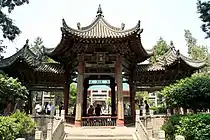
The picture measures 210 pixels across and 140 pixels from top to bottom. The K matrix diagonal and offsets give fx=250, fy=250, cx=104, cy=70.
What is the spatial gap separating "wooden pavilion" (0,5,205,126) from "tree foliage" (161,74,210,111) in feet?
10.2

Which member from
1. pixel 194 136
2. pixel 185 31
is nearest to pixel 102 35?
pixel 194 136

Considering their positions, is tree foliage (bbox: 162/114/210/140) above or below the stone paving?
above

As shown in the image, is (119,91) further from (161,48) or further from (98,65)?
(161,48)

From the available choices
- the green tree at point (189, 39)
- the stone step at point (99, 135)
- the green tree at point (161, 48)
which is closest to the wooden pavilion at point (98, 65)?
the stone step at point (99, 135)

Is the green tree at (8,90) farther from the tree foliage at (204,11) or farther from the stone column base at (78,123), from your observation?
the tree foliage at (204,11)

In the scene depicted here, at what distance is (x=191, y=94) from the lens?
10312 mm

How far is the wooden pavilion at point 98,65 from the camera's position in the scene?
1295 centimetres

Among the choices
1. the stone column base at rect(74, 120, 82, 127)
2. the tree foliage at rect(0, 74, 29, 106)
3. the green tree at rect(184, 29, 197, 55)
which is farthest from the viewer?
the green tree at rect(184, 29, 197, 55)

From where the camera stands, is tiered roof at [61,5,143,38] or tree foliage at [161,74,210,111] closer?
tree foliage at [161,74,210,111]

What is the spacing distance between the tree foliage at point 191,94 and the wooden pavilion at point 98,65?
312 cm

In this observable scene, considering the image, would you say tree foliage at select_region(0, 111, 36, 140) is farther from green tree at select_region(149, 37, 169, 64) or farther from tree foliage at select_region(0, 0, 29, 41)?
green tree at select_region(149, 37, 169, 64)

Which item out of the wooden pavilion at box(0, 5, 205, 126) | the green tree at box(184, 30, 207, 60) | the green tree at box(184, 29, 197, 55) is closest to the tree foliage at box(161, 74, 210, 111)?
the wooden pavilion at box(0, 5, 205, 126)

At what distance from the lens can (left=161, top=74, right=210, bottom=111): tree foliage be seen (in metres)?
10.2

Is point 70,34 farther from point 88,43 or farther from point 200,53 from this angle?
point 200,53
